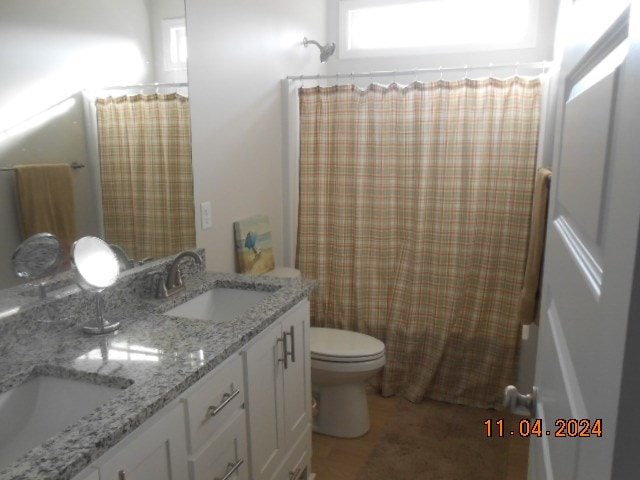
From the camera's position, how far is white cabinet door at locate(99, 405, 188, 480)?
98 cm

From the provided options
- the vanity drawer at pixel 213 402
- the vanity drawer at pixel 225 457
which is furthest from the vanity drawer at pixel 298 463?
the vanity drawer at pixel 213 402

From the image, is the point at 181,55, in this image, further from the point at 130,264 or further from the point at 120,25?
the point at 130,264

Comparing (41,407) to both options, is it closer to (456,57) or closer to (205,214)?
(205,214)

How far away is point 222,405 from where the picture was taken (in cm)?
137

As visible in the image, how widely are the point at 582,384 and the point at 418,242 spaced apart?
2231 mm

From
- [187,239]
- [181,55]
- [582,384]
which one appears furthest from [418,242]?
[582,384]

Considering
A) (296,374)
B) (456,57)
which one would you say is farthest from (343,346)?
(456,57)

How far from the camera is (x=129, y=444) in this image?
39.6 inches

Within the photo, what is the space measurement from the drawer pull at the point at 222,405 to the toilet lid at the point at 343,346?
3.23 feet

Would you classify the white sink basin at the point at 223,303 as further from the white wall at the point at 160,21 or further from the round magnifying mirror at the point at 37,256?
the white wall at the point at 160,21

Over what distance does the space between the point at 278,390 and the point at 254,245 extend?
3.04ft

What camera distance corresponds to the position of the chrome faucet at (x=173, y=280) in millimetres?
1797

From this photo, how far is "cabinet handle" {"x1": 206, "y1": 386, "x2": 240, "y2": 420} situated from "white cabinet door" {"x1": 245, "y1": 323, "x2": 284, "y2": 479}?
3.3 inches

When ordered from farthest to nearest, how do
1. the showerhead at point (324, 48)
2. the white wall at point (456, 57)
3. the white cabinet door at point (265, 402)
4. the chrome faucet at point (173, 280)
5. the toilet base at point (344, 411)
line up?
the showerhead at point (324, 48) → the white wall at point (456, 57) → the toilet base at point (344, 411) → the chrome faucet at point (173, 280) → the white cabinet door at point (265, 402)
